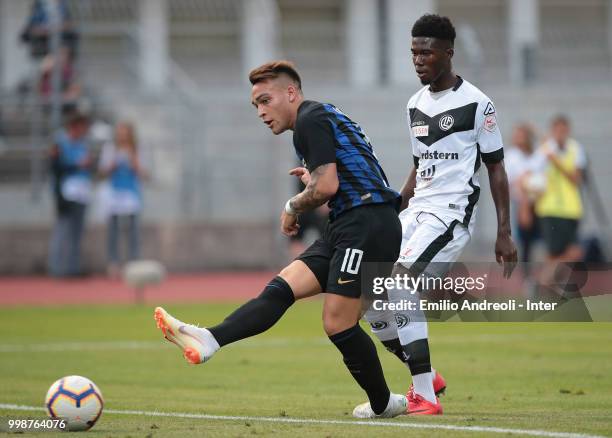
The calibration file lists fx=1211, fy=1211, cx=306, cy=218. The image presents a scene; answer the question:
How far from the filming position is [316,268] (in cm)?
747

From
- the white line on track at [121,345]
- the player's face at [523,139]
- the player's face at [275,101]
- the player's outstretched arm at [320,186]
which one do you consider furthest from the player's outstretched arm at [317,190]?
the player's face at [523,139]

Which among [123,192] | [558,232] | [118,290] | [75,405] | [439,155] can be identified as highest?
[439,155]

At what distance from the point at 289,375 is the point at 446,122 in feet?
11.0

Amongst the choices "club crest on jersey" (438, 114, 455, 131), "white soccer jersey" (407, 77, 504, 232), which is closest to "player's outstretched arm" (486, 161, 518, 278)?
"white soccer jersey" (407, 77, 504, 232)

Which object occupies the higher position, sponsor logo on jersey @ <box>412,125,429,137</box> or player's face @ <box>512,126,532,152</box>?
sponsor logo on jersey @ <box>412,125,429,137</box>

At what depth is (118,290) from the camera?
20312 mm

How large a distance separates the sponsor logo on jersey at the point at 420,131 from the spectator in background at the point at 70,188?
1332cm

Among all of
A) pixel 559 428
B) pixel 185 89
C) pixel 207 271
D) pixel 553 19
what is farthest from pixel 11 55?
pixel 559 428

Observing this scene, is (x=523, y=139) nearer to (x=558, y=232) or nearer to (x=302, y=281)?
(x=558, y=232)

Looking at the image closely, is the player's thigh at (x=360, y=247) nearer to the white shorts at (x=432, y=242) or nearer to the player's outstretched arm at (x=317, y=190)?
the player's outstretched arm at (x=317, y=190)

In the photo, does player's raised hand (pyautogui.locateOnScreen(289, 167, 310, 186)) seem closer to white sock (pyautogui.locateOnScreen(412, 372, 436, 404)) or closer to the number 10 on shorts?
the number 10 on shorts

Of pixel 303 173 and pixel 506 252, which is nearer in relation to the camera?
pixel 303 173

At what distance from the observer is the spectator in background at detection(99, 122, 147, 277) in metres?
21.0

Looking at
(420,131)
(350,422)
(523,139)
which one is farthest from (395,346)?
(523,139)
